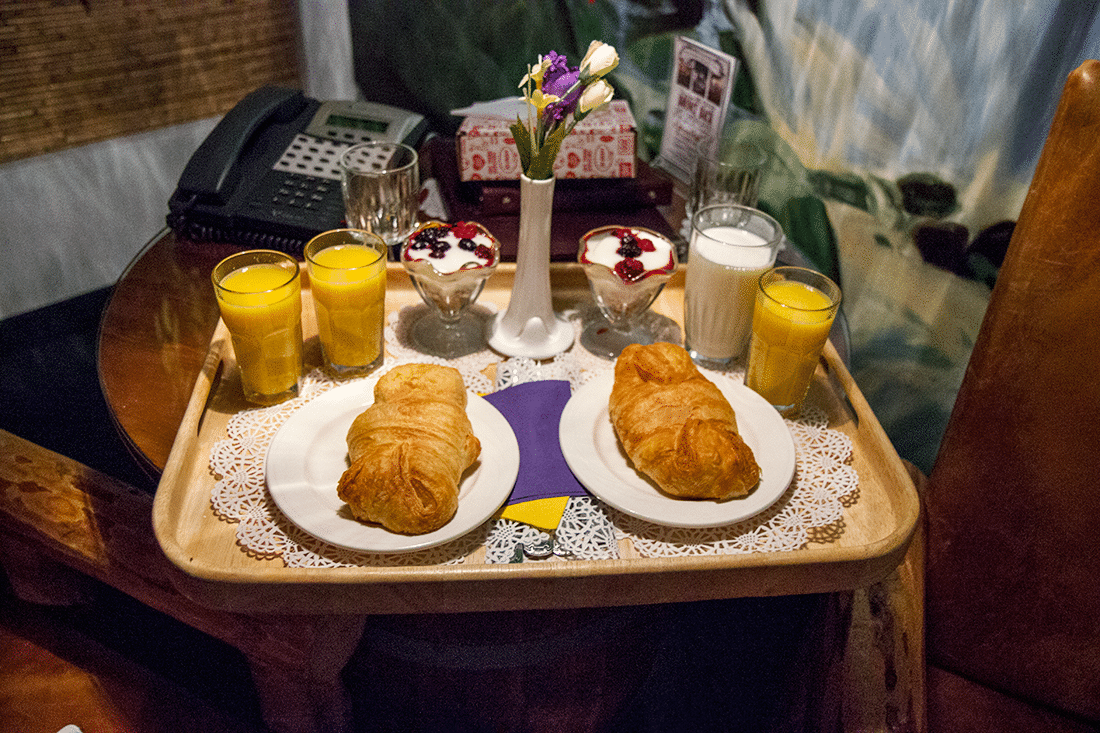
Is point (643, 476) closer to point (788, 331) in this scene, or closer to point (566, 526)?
point (566, 526)

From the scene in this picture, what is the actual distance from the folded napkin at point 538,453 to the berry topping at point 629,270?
0.66 ft

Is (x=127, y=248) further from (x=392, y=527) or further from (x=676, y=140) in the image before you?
(x=392, y=527)

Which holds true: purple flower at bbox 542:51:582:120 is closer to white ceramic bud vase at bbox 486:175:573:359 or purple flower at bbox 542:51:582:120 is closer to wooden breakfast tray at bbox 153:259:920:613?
white ceramic bud vase at bbox 486:175:573:359

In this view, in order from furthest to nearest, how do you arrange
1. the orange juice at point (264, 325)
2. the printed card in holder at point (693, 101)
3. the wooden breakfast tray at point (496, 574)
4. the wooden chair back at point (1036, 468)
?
1. the printed card in holder at point (693, 101)
2. the orange juice at point (264, 325)
3. the wooden chair back at point (1036, 468)
4. the wooden breakfast tray at point (496, 574)

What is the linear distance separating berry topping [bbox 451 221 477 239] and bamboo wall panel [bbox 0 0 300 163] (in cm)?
177

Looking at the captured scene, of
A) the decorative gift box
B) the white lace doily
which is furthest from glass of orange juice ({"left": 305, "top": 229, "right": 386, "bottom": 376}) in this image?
the decorative gift box

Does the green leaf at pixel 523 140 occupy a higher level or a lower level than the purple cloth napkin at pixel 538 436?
higher

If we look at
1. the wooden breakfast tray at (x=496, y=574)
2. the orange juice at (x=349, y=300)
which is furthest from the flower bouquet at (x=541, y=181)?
the wooden breakfast tray at (x=496, y=574)

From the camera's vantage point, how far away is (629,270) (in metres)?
1.29

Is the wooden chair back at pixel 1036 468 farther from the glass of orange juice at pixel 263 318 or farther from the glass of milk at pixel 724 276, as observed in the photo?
the glass of orange juice at pixel 263 318

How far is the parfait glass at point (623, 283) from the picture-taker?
1.29m

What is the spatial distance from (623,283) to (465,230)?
0.96 feet

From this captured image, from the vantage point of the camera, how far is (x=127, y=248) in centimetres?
279

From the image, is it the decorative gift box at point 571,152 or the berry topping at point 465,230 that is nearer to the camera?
the berry topping at point 465,230
